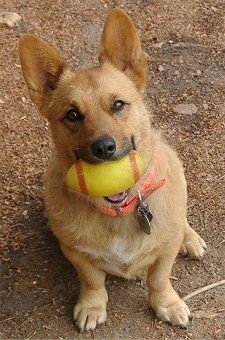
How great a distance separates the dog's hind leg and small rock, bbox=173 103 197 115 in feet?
3.44

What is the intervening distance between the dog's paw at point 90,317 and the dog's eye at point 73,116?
3.72ft

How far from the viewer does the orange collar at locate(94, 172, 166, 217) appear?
3.44 m

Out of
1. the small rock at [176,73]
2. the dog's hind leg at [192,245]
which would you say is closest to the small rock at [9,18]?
the small rock at [176,73]

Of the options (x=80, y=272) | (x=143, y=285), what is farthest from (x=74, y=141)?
(x=143, y=285)

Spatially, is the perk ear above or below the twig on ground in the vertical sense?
above

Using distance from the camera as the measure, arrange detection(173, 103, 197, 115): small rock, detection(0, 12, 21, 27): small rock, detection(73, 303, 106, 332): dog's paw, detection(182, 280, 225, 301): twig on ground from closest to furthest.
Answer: detection(73, 303, 106, 332): dog's paw < detection(182, 280, 225, 301): twig on ground < detection(173, 103, 197, 115): small rock < detection(0, 12, 21, 27): small rock

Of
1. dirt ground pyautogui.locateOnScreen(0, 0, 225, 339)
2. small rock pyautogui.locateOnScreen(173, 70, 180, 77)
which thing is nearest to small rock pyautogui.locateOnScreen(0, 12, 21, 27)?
dirt ground pyautogui.locateOnScreen(0, 0, 225, 339)

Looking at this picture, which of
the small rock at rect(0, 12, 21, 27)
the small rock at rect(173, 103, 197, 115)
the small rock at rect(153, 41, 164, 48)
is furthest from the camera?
the small rock at rect(0, 12, 21, 27)

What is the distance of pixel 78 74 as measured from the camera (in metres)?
3.41

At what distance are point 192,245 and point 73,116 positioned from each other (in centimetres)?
120

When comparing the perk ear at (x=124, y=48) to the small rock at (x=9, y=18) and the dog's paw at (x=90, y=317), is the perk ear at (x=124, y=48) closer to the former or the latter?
the dog's paw at (x=90, y=317)

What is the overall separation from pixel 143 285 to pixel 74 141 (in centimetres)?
118

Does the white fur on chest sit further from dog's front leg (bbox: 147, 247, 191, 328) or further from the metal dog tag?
dog's front leg (bbox: 147, 247, 191, 328)

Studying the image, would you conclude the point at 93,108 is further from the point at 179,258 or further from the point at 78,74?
the point at 179,258
